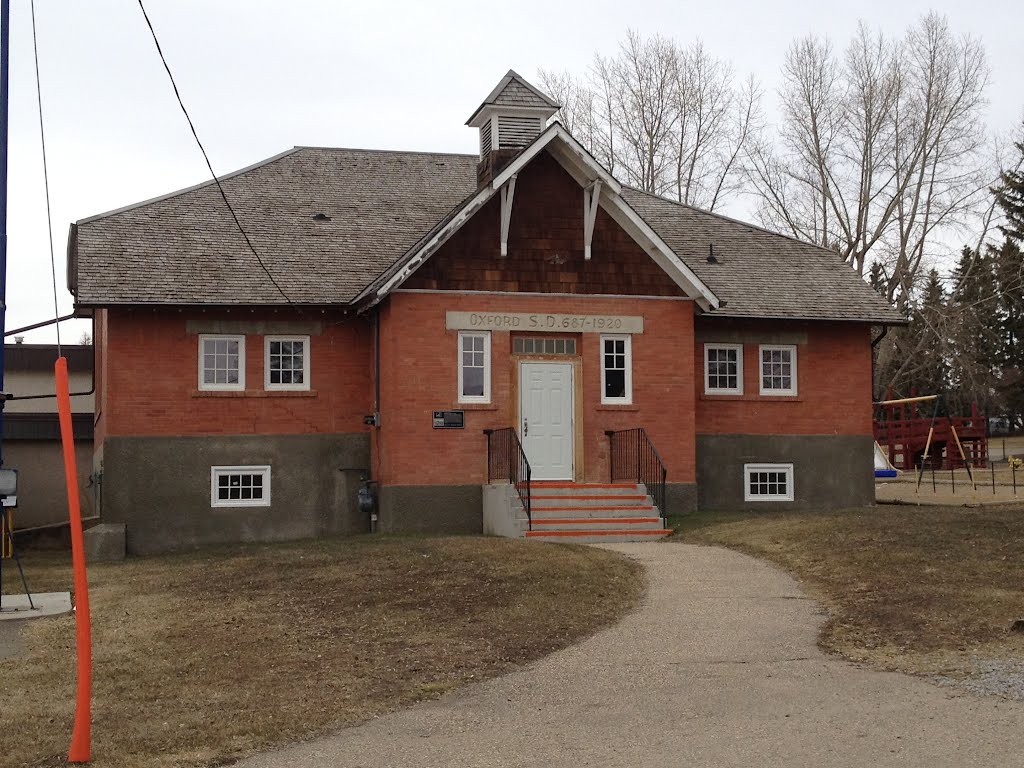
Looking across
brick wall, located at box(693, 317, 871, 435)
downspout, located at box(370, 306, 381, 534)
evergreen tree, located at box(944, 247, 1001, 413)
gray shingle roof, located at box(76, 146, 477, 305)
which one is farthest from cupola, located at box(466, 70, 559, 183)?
evergreen tree, located at box(944, 247, 1001, 413)

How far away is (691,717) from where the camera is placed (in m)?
9.09

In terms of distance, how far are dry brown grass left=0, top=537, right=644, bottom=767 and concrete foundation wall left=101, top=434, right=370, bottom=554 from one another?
12.7ft

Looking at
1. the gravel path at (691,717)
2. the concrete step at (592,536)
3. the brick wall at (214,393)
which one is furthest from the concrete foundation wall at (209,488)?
the gravel path at (691,717)

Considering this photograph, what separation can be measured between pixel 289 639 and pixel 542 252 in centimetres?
1238

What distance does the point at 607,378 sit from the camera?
24094 millimetres

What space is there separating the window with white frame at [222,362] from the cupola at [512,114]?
587 cm

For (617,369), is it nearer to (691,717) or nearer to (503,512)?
(503,512)

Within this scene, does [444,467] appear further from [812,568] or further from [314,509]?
[812,568]

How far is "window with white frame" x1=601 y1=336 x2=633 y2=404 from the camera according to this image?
24047 mm

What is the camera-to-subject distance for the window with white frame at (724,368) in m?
26.2

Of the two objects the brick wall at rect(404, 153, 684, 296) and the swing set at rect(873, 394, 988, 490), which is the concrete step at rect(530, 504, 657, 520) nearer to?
the brick wall at rect(404, 153, 684, 296)

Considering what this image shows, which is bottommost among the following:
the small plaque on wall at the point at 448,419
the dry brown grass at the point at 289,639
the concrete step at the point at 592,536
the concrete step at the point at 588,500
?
the dry brown grass at the point at 289,639

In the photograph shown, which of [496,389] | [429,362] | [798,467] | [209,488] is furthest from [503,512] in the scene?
[798,467]

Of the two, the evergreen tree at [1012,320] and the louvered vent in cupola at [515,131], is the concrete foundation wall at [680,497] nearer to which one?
the louvered vent in cupola at [515,131]
